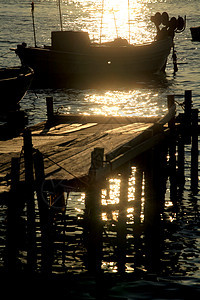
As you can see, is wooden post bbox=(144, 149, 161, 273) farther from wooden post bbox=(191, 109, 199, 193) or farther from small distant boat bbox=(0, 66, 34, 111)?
small distant boat bbox=(0, 66, 34, 111)

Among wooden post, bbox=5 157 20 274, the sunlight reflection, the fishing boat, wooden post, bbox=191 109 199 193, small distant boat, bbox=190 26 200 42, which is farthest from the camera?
the sunlight reflection

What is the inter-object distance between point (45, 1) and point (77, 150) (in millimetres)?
129026

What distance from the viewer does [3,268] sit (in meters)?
12.0

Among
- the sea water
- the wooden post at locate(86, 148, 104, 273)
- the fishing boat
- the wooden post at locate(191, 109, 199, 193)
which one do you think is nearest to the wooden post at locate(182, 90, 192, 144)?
the wooden post at locate(191, 109, 199, 193)

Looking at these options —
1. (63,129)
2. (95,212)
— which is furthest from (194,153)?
(95,212)

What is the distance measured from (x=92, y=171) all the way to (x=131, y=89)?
33.0m

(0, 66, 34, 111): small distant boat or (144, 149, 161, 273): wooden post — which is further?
(0, 66, 34, 111): small distant boat

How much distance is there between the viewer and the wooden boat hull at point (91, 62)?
1598 inches

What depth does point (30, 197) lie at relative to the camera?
32.4 feet

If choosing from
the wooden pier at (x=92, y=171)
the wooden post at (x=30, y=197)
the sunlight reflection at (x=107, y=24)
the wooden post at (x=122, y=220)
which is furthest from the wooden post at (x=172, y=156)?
the sunlight reflection at (x=107, y=24)

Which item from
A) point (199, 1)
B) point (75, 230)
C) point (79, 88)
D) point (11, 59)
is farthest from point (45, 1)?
point (75, 230)

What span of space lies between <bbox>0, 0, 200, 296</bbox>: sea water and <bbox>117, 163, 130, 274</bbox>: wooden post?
122 centimetres

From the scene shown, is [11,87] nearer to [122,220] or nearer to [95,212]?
[122,220]

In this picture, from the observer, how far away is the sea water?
586 inches
